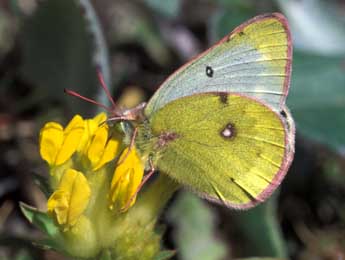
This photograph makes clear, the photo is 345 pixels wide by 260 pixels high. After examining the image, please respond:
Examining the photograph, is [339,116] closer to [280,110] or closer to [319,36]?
[319,36]

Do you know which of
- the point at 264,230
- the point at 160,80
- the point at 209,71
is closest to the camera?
the point at 209,71

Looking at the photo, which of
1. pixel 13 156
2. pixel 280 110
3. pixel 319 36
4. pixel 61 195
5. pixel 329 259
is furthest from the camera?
pixel 319 36

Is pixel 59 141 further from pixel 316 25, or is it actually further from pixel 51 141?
pixel 316 25

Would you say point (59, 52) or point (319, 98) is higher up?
point (59, 52)

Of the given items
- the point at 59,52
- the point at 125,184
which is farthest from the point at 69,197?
the point at 59,52

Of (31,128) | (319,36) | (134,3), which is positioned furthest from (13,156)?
(319,36)

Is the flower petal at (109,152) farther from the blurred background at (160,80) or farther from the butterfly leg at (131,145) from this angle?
the blurred background at (160,80)

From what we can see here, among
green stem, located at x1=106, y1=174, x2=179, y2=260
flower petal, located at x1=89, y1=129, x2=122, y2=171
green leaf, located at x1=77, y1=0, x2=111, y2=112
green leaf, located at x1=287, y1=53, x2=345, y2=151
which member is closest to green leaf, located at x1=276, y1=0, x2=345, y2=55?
green leaf, located at x1=287, y1=53, x2=345, y2=151

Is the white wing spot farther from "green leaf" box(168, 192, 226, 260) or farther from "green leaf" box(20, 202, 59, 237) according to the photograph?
"green leaf" box(168, 192, 226, 260)

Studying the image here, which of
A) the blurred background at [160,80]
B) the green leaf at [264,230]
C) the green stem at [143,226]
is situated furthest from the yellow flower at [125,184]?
the green leaf at [264,230]
